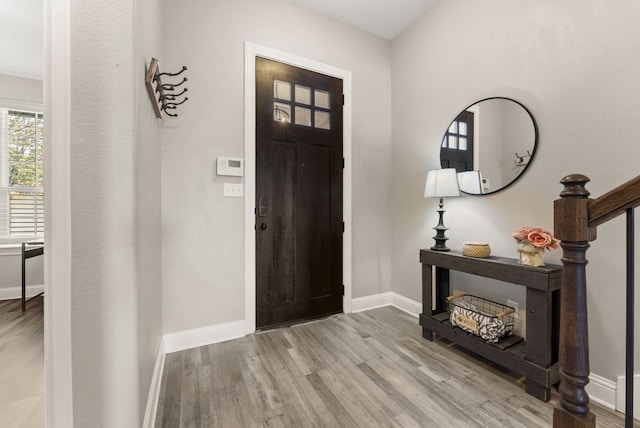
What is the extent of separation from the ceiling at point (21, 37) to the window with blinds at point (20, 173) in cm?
49

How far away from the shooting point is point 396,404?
59.4 inches

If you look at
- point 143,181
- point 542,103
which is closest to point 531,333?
point 542,103

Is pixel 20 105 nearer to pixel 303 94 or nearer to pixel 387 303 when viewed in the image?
pixel 303 94

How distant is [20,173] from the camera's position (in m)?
3.27

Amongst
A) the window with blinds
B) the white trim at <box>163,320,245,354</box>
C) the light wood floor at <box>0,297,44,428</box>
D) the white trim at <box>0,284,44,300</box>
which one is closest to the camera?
the light wood floor at <box>0,297,44,428</box>

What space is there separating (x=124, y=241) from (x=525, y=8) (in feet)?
9.37

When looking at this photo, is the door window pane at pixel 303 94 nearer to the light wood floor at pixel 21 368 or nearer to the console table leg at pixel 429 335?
the console table leg at pixel 429 335

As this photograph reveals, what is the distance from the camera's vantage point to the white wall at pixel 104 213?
0.93 m

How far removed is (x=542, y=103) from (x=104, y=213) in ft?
8.44

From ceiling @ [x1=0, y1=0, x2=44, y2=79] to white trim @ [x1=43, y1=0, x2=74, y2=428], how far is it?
2150 millimetres

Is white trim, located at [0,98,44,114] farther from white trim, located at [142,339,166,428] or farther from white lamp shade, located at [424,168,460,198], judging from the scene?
white lamp shade, located at [424,168,460,198]

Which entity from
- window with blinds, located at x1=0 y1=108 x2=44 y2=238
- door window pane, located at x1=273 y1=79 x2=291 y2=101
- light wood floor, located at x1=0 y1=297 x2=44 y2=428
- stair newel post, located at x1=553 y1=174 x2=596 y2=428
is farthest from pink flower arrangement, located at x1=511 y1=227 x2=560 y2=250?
window with blinds, located at x1=0 y1=108 x2=44 y2=238

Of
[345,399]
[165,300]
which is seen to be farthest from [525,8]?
[165,300]

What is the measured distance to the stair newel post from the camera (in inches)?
30.0
